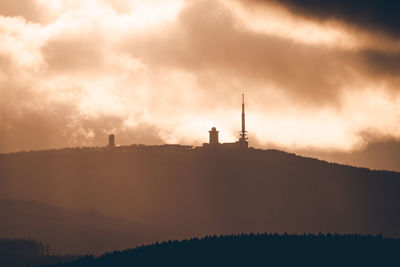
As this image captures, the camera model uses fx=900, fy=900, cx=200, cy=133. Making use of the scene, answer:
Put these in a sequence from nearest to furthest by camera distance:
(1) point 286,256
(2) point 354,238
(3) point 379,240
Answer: (1) point 286,256, (3) point 379,240, (2) point 354,238

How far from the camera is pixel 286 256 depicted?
164 m

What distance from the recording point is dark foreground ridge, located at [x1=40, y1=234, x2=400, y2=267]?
159875mm

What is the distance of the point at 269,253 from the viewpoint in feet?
550

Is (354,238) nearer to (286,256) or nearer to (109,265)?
(286,256)

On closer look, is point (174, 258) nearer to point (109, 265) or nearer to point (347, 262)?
point (109, 265)

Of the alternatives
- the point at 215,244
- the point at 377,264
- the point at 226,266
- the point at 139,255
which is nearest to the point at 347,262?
the point at 377,264

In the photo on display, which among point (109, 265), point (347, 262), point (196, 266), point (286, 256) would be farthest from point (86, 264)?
point (347, 262)

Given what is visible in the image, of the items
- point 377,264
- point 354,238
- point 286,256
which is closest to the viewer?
point 377,264

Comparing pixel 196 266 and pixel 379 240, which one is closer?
pixel 196 266

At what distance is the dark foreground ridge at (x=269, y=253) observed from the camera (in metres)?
160

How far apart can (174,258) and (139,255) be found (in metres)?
11.0

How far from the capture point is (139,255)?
595ft

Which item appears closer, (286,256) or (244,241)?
(286,256)

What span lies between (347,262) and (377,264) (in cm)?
582
